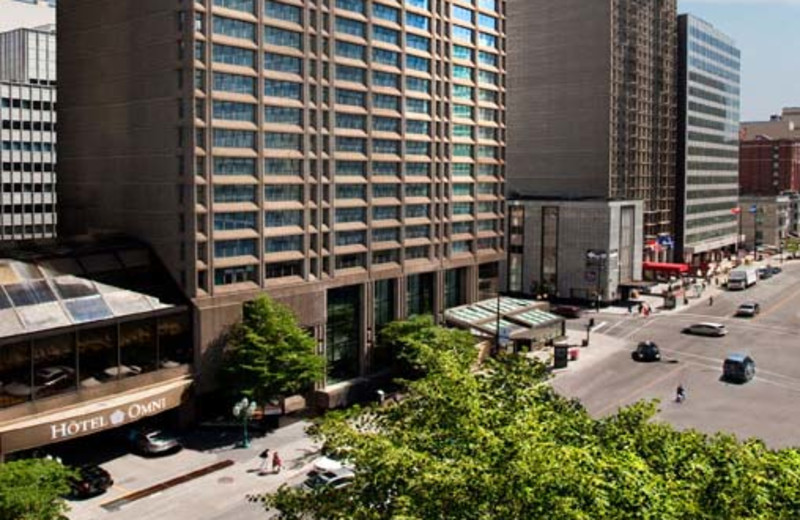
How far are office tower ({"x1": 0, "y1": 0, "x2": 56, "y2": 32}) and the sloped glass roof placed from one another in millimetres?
98322

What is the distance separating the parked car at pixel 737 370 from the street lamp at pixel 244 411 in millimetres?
40966

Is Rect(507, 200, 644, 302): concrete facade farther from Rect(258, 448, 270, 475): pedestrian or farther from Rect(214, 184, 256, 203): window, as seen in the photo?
Rect(258, 448, 270, 475): pedestrian

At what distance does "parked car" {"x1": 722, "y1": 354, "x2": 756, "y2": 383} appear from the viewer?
2724 inches

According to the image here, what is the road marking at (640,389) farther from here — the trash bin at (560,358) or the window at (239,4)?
the window at (239,4)

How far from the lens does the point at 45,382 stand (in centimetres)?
4728

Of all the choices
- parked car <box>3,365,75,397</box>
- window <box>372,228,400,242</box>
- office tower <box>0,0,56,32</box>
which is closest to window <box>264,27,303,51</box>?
window <box>372,228,400,242</box>

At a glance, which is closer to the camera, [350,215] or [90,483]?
[90,483]

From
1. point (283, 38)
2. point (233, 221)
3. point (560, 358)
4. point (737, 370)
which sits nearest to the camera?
point (233, 221)

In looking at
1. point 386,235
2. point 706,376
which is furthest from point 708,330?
point 386,235

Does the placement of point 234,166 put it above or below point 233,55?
Result: below

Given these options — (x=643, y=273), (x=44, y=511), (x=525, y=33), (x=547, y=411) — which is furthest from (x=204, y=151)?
(x=643, y=273)

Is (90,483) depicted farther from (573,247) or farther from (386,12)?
(573,247)

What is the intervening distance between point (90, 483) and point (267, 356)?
14.1 metres

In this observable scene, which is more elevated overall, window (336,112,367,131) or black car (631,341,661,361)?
window (336,112,367,131)
